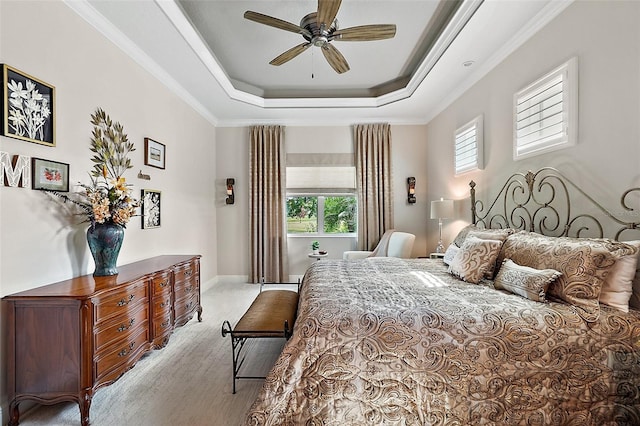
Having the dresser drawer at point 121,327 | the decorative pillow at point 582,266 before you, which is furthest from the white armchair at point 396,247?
the dresser drawer at point 121,327

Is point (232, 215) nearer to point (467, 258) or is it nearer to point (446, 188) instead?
point (446, 188)

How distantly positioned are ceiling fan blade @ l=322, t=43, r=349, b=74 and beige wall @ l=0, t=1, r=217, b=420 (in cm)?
201

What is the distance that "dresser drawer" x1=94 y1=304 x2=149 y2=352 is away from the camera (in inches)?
79.1

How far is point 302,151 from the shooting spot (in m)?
5.64

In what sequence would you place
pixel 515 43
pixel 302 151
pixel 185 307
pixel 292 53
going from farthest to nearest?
pixel 302 151 → pixel 185 307 → pixel 515 43 → pixel 292 53

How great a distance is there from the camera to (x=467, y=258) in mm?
2523

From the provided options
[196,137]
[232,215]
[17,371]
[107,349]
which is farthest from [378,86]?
[17,371]

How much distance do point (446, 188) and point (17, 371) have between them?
4.97m

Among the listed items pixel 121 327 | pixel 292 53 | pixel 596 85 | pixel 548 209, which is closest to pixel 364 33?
pixel 292 53

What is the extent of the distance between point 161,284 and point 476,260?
2.73 meters

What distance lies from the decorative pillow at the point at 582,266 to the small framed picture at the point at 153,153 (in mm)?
3811

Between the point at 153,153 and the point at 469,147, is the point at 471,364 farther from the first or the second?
the point at 153,153

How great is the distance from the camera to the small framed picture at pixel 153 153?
3465mm

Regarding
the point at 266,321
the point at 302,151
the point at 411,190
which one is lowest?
the point at 266,321
